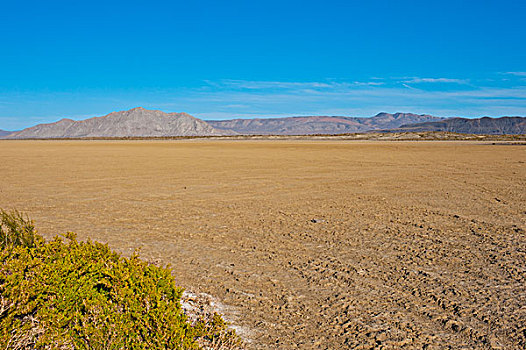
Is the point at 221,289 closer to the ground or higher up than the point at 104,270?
closer to the ground

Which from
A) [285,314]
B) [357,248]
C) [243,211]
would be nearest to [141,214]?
[243,211]

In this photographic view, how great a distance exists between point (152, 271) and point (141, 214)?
6.88m

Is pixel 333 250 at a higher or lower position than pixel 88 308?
lower

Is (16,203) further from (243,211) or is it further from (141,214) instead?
(243,211)

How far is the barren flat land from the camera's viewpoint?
4230mm

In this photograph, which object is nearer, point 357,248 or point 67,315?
point 67,315

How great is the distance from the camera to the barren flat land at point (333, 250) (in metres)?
4.23

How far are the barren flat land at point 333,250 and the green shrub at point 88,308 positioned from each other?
4.00 feet

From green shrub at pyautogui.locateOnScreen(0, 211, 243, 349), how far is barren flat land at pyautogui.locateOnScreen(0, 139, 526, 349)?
4.00 ft

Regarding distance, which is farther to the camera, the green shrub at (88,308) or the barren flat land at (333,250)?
the barren flat land at (333,250)

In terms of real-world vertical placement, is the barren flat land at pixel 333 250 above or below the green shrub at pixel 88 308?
below

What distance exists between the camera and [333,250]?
22.3 feet

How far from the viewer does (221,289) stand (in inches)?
204

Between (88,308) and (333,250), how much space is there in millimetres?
4475
